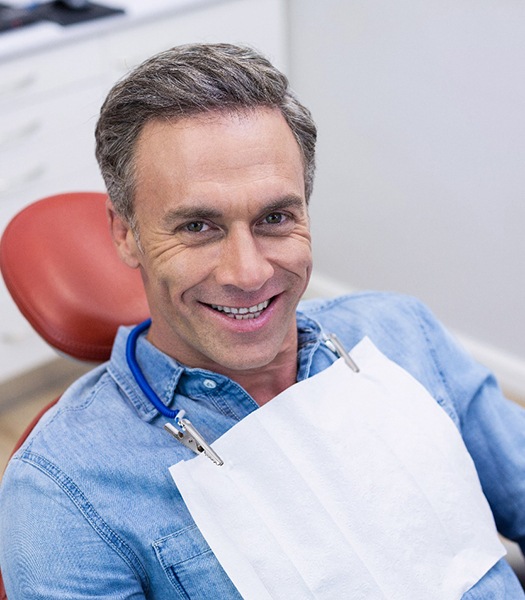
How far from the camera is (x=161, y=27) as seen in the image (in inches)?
97.7

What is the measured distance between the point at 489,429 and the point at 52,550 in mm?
616

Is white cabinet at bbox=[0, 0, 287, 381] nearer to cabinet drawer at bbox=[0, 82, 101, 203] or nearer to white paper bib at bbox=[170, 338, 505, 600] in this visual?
cabinet drawer at bbox=[0, 82, 101, 203]

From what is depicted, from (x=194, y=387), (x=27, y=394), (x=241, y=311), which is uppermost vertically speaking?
(x=241, y=311)

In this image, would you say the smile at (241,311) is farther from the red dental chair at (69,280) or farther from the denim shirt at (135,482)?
the red dental chair at (69,280)

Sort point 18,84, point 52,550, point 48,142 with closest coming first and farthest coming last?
point 52,550, point 18,84, point 48,142

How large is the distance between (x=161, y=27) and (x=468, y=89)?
79cm

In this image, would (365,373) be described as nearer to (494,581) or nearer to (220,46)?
(494,581)

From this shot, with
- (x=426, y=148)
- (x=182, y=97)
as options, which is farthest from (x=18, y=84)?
(x=182, y=97)

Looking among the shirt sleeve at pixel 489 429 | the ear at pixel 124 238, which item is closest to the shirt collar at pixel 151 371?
the ear at pixel 124 238

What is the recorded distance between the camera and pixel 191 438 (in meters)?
1.12

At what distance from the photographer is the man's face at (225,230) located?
1.07 metres

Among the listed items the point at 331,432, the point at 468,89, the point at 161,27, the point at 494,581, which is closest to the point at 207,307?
the point at 331,432

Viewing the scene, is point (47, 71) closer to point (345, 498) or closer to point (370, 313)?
point (370, 313)

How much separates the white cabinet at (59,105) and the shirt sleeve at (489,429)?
1085mm
